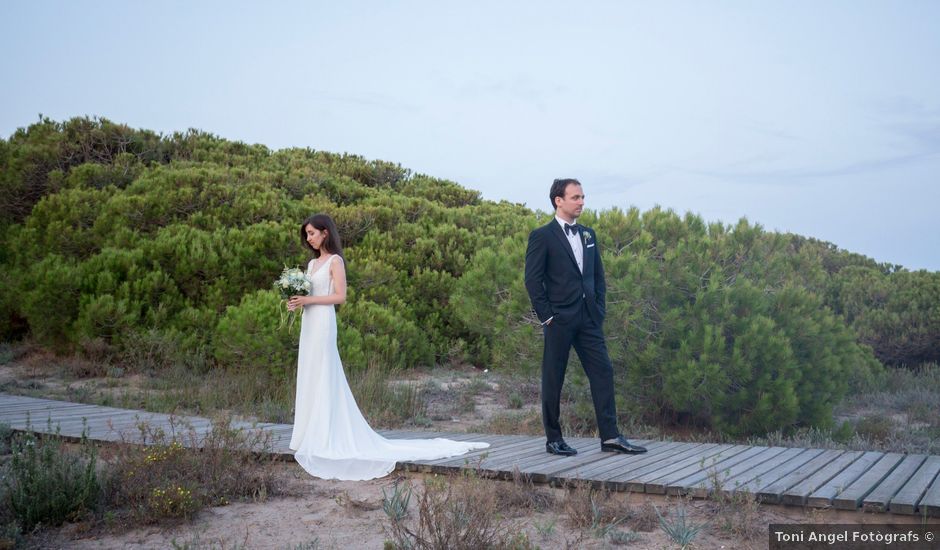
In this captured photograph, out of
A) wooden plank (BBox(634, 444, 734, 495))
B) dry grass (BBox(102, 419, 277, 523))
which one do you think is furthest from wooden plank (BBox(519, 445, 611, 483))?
dry grass (BBox(102, 419, 277, 523))

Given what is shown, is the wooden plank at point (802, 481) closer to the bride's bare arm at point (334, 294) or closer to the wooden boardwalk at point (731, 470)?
the wooden boardwalk at point (731, 470)

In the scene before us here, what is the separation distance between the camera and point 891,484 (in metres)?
5.30

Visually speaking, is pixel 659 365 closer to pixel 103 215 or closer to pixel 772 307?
pixel 772 307

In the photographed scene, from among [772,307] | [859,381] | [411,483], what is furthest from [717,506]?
[859,381]

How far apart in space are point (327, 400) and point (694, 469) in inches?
118

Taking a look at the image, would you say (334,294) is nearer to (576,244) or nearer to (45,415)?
(576,244)

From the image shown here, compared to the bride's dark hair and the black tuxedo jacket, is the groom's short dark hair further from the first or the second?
the bride's dark hair

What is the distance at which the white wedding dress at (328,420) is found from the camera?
6688 mm

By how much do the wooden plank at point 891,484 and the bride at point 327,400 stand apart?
3.11 metres

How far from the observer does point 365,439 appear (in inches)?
273

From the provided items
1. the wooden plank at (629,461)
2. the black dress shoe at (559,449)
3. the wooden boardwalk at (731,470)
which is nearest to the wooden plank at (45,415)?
the wooden boardwalk at (731,470)

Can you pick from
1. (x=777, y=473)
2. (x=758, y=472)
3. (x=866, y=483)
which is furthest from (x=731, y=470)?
(x=866, y=483)

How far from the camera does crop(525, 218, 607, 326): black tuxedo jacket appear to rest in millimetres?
6270

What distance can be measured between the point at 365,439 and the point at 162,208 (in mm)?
11407
